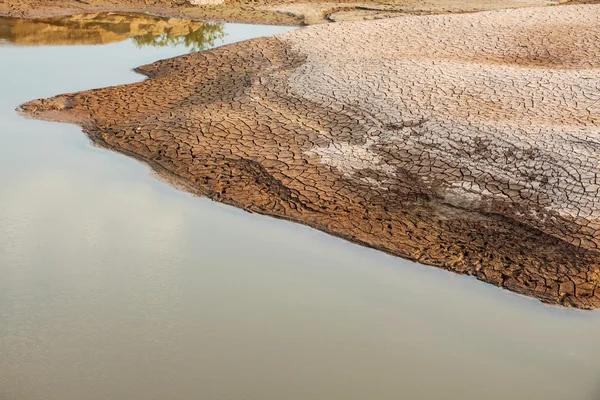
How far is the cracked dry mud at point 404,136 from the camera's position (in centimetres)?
488

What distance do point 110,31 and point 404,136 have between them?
5.27 m

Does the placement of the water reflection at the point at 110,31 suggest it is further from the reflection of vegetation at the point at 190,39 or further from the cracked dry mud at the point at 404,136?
the cracked dry mud at the point at 404,136

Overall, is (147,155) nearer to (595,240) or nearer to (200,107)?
(200,107)

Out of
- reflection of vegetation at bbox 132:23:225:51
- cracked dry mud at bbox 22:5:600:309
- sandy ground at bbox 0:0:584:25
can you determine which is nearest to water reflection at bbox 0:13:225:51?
reflection of vegetation at bbox 132:23:225:51

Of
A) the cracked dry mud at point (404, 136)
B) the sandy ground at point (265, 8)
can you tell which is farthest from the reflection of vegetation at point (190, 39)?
the cracked dry mud at point (404, 136)

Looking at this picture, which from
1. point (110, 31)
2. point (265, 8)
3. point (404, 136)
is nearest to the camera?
point (404, 136)

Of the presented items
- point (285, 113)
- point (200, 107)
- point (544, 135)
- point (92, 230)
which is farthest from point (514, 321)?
point (200, 107)

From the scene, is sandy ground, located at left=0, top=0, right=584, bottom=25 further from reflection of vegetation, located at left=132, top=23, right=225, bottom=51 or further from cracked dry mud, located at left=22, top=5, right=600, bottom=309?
cracked dry mud, located at left=22, top=5, right=600, bottom=309

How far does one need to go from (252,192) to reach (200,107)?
157 cm

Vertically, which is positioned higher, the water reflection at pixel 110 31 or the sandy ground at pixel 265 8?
the sandy ground at pixel 265 8

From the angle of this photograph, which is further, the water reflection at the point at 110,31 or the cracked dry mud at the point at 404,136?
the water reflection at the point at 110,31

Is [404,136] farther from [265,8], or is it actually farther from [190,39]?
[265,8]

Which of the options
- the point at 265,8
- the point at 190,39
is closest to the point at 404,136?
the point at 190,39

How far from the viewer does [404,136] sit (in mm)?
5906
